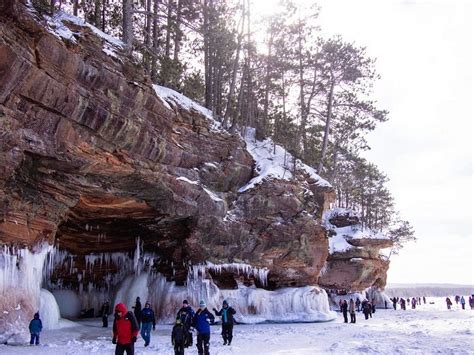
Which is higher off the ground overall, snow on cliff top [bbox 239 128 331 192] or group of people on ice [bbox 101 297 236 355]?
snow on cliff top [bbox 239 128 331 192]

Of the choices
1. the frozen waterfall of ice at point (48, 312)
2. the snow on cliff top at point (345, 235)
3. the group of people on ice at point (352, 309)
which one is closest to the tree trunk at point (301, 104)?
the snow on cliff top at point (345, 235)

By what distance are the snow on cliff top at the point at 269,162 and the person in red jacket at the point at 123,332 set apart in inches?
595

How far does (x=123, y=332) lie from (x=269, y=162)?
A: 18004mm

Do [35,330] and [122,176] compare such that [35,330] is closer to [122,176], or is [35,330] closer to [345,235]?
[122,176]

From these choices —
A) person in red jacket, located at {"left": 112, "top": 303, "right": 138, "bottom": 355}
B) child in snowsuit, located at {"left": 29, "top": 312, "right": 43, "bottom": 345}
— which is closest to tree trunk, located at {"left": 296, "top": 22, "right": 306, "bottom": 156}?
child in snowsuit, located at {"left": 29, "top": 312, "right": 43, "bottom": 345}

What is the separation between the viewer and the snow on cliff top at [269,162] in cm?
2428

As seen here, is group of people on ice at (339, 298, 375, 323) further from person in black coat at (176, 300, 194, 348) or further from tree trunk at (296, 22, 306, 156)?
person in black coat at (176, 300, 194, 348)

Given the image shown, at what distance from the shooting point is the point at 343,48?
101 feet

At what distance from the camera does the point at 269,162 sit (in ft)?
84.3

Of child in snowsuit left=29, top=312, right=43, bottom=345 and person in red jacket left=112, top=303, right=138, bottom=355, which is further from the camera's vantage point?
child in snowsuit left=29, top=312, right=43, bottom=345

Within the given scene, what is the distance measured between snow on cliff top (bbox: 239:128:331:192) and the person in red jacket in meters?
15.1

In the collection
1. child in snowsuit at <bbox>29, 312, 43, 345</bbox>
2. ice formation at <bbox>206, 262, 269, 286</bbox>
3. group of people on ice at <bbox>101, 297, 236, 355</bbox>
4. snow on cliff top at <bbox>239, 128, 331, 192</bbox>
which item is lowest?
child in snowsuit at <bbox>29, 312, 43, 345</bbox>

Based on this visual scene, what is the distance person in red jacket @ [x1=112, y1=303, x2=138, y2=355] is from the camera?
8.53 metres

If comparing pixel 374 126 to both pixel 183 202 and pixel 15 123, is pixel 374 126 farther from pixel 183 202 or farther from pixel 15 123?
pixel 15 123
